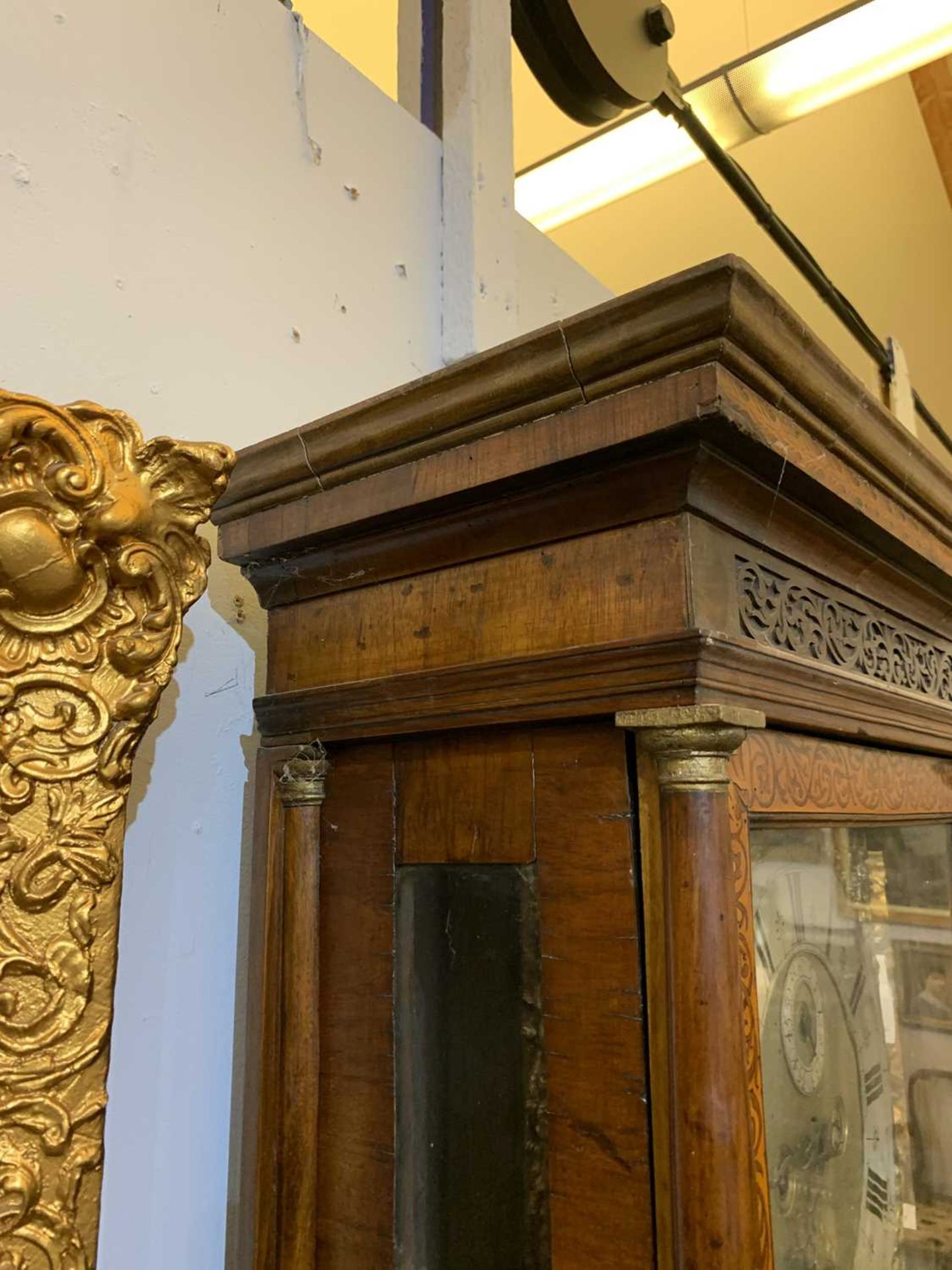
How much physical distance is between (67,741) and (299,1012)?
30 cm

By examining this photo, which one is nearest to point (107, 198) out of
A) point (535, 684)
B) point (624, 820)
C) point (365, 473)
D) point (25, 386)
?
point (25, 386)

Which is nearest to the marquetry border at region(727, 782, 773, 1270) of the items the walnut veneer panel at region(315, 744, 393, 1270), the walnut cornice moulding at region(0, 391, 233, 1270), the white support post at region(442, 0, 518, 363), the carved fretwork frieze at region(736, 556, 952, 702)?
the carved fretwork frieze at region(736, 556, 952, 702)

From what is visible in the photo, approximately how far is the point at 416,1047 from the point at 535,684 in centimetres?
28

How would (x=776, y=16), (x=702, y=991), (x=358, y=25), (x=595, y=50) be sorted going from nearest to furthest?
(x=702, y=991) → (x=595, y=50) → (x=358, y=25) → (x=776, y=16)

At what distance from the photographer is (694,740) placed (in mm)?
556

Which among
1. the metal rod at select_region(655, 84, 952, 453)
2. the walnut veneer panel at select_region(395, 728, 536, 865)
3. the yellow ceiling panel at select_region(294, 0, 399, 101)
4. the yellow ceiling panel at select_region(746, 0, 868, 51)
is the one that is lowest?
the walnut veneer panel at select_region(395, 728, 536, 865)

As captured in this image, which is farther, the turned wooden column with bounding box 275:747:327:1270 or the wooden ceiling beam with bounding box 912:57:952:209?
the wooden ceiling beam with bounding box 912:57:952:209

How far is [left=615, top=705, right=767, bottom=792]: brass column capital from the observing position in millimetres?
551

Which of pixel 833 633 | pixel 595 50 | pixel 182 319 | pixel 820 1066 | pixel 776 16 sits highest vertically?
pixel 776 16

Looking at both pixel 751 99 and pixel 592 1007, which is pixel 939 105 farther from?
pixel 592 1007

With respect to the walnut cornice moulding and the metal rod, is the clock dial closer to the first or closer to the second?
the walnut cornice moulding

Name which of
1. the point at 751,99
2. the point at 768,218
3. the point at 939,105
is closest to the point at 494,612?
the point at 751,99

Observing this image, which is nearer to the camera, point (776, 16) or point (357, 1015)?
point (357, 1015)

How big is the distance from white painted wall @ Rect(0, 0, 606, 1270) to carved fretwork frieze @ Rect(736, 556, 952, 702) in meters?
0.48
